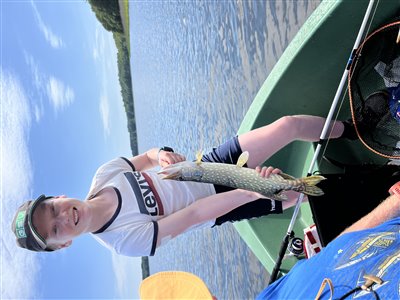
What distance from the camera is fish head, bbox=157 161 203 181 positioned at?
247cm

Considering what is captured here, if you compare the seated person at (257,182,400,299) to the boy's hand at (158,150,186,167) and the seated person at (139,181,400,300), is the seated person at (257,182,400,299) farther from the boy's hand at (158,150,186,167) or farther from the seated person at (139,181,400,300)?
the boy's hand at (158,150,186,167)

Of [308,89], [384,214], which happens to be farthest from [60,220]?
[308,89]

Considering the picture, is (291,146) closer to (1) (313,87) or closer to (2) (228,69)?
(1) (313,87)

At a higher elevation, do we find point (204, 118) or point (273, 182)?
point (273, 182)

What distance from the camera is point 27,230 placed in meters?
2.36

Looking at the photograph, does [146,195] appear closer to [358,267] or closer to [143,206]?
[143,206]

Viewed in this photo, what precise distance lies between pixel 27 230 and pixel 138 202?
710 millimetres

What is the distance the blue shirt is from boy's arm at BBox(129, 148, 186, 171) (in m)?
1.22

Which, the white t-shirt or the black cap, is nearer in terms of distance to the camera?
the black cap

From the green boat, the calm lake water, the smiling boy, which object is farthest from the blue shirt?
the calm lake water

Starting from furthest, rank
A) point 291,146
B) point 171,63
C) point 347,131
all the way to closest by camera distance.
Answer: point 171,63
point 291,146
point 347,131

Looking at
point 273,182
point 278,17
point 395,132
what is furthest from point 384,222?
point 278,17

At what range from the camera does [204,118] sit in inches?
410

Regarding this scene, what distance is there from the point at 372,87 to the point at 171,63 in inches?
499
